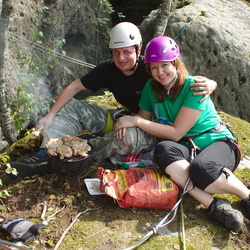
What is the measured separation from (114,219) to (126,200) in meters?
0.22

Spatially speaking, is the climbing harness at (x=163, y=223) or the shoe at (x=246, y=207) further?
the shoe at (x=246, y=207)

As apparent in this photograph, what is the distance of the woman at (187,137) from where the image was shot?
282cm

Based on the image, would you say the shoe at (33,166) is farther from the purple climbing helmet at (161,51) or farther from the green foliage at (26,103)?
the purple climbing helmet at (161,51)

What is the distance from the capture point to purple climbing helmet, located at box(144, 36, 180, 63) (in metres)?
2.98

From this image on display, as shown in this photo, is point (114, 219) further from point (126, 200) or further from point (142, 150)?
point (142, 150)

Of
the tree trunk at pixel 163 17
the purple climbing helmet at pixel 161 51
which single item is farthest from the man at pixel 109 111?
the tree trunk at pixel 163 17

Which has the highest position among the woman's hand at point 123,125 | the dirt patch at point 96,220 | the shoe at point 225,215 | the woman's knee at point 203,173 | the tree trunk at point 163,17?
the tree trunk at point 163,17

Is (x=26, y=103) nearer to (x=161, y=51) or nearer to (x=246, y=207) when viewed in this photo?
(x=161, y=51)

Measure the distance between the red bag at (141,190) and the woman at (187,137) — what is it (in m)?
0.13

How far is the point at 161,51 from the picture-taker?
2.98 meters

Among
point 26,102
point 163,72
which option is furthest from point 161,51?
point 26,102

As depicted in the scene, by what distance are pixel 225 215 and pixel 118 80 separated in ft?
6.88

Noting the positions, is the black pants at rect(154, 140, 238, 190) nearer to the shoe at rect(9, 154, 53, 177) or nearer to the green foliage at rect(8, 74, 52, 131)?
the shoe at rect(9, 154, 53, 177)

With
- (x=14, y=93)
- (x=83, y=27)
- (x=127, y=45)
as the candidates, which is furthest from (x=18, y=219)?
(x=83, y=27)
